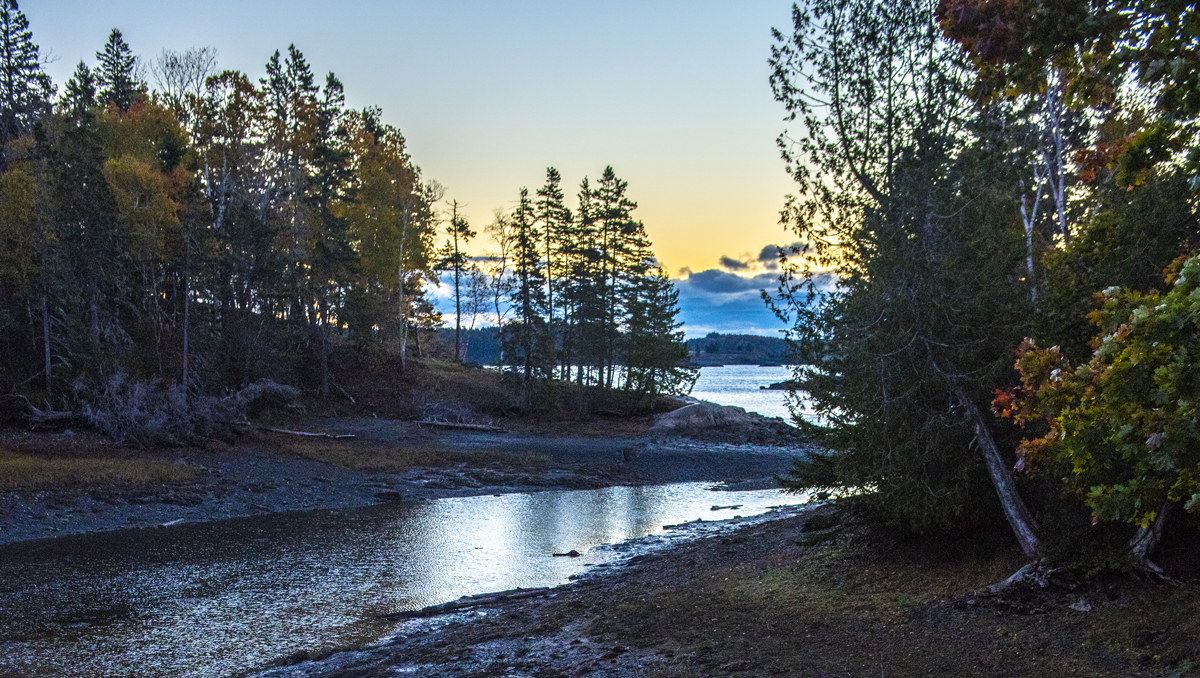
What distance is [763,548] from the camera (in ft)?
46.7

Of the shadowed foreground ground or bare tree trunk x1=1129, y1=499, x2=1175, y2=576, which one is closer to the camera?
the shadowed foreground ground

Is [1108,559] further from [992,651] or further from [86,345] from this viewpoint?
[86,345]

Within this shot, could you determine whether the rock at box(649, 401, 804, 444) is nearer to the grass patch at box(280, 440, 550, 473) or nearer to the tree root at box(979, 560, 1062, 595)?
the grass patch at box(280, 440, 550, 473)

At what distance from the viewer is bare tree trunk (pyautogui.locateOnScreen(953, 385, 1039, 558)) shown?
8836 millimetres

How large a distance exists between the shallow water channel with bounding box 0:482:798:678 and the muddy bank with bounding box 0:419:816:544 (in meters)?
1.20

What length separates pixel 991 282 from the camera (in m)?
9.31

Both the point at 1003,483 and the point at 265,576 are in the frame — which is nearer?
the point at 1003,483

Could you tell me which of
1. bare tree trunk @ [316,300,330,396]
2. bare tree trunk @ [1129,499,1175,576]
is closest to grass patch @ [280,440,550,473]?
bare tree trunk @ [316,300,330,396]

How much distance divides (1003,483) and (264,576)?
12.1 meters

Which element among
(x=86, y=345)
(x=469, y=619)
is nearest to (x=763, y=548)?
(x=469, y=619)

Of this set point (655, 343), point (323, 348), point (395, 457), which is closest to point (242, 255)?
point (323, 348)

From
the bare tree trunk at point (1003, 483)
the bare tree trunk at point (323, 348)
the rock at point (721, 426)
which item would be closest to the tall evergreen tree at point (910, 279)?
the bare tree trunk at point (1003, 483)

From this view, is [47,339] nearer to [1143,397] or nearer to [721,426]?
[721,426]

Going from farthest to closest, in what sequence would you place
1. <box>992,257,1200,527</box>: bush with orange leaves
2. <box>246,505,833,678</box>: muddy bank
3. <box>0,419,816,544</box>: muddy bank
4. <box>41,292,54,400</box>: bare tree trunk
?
1. <box>41,292,54,400</box>: bare tree trunk
2. <box>0,419,816,544</box>: muddy bank
3. <box>246,505,833,678</box>: muddy bank
4. <box>992,257,1200,527</box>: bush with orange leaves
